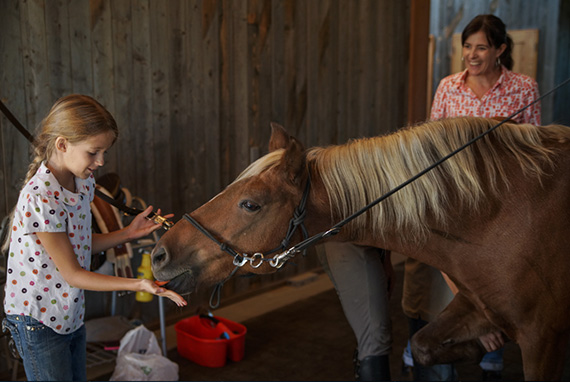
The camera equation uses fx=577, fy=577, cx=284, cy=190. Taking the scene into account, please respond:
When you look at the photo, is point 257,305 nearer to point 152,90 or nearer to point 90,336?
point 90,336

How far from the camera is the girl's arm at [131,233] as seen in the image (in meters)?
1.98

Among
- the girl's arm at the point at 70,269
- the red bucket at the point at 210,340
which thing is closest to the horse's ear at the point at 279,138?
the girl's arm at the point at 70,269

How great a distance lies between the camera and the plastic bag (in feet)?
9.12

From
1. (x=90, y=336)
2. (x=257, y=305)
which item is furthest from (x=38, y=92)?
(x=257, y=305)

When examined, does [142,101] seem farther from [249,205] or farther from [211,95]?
[249,205]

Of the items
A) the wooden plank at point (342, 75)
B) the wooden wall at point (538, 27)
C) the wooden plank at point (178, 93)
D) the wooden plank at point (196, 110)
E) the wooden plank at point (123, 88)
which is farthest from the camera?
the wooden wall at point (538, 27)

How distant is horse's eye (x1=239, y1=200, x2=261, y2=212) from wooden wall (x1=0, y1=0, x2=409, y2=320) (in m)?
1.72

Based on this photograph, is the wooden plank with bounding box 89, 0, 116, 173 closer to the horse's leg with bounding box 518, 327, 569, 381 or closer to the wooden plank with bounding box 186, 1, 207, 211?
the wooden plank with bounding box 186, 1, 207, 211

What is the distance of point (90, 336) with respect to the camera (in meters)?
2.99

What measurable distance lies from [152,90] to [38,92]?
2.33 feet

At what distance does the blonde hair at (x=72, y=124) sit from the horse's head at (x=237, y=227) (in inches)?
15.3

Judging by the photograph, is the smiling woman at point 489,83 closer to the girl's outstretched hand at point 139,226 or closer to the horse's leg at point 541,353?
the horse's leg at point 541,353

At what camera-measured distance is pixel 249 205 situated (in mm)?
1679

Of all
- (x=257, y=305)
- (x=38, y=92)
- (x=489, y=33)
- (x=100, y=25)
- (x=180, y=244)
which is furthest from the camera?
(x=257, y=305)
